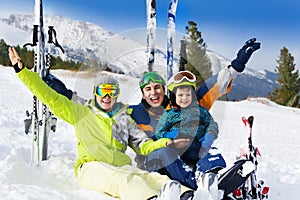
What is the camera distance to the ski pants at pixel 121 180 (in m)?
2.42

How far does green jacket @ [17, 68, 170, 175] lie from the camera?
114 inches

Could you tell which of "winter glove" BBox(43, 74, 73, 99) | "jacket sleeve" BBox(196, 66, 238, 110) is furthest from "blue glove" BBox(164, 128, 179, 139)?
"winter glove" BBox(43, 74, 73, 99)

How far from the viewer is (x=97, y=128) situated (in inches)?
116

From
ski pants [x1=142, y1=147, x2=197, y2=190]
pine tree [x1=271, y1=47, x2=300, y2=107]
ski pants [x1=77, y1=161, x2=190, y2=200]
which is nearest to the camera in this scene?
ski pants [x1=77, y1=161, x2=190, y2=200]

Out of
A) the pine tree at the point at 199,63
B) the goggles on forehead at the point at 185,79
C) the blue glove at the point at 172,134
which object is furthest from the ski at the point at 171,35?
the blue glove at the point at 172,134

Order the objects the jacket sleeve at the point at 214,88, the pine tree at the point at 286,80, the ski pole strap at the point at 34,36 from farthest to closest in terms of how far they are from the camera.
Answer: the pine tree at the point at 286,80
the ski pole strap at the point at 34,36
the jacket sleeve at the point at 214,88

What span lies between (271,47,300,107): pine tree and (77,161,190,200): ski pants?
22474 millimetres

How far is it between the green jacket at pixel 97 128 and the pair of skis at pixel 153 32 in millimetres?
591

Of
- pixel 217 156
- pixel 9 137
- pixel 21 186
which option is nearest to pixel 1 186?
pixel 21 186

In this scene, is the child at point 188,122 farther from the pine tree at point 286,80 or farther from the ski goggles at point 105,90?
the pine tree at point 286,80

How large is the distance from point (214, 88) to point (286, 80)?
23831mm

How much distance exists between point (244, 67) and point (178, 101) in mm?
548

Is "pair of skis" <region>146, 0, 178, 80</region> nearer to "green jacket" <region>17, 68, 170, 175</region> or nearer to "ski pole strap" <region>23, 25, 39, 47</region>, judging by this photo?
"green jacket" <region>17, 68, 170, 175</region>

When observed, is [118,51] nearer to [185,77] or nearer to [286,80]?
[185,77]
